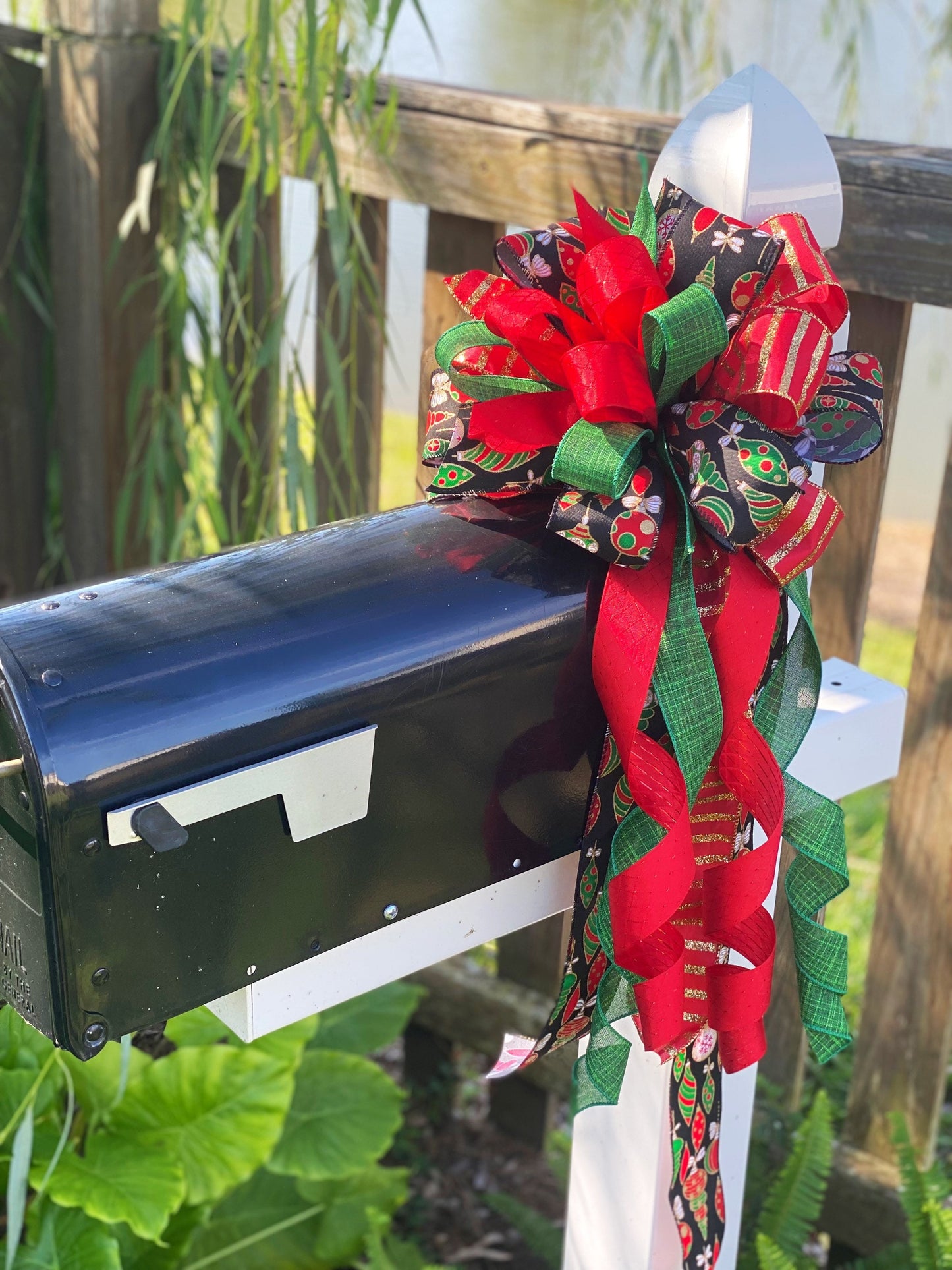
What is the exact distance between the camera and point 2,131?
184cm

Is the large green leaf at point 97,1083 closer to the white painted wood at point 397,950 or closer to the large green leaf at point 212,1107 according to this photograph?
the large green leaf at point 212,1107

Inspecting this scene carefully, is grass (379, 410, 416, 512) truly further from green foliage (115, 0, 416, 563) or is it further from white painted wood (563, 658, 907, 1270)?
white painted wood (563, 658, 907, 1270)

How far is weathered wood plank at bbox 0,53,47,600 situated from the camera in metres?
1.85

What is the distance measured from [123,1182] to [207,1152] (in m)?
0.11

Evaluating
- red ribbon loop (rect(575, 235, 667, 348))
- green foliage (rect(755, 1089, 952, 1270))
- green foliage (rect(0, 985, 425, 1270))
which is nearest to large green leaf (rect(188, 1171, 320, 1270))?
green foliage (rect(0, 985, 425, 1270))

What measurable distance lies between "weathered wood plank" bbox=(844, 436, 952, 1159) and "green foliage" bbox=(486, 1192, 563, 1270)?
372 millimetres

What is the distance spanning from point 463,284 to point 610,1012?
0.43 meters

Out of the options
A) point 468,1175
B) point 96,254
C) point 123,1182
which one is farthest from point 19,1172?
point 96,254

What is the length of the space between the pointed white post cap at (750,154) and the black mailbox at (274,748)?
0.21 m

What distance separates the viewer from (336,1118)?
1538 mm

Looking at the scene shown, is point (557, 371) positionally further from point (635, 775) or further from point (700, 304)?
point (635, 775)

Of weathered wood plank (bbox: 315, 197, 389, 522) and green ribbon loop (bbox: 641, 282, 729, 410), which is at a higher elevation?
green ribbon loop (bbox: 641, 282, 729, 410)

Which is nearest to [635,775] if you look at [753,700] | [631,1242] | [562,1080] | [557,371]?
[753,700]

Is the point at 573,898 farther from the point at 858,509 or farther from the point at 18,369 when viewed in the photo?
the point at 18,369
